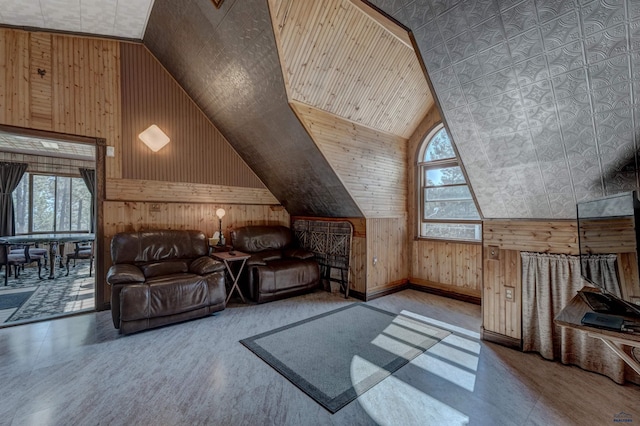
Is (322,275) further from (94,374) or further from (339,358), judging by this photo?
(94,374)

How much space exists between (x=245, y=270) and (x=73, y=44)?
13.3 feet

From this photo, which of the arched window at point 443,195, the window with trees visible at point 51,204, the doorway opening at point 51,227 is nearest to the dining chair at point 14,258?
the doorway opening at point 51,227

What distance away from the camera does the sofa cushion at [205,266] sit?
146 inches

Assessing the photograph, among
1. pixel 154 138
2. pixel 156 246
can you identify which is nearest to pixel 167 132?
pixel 154 138

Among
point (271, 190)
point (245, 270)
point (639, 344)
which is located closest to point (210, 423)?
point (639, 344)

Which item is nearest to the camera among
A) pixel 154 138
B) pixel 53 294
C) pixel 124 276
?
pixel 124 276

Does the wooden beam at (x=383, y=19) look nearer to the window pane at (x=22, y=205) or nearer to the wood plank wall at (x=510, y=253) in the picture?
the wood plank wall at (x=510, y=253)

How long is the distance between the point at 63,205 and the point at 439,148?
9.50m

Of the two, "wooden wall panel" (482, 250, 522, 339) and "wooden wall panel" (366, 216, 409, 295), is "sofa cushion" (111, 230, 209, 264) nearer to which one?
"wooden wall panel" (366, 216, 409, 295)

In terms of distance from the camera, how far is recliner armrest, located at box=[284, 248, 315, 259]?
496 centimetres

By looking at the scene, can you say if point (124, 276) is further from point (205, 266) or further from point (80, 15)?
point (80, 15)

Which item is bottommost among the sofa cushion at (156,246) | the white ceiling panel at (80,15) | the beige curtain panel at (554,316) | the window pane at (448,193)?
the beige curtain panel at (554,316)

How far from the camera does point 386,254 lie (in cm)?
487

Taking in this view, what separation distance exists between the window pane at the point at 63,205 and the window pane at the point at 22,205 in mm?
577
